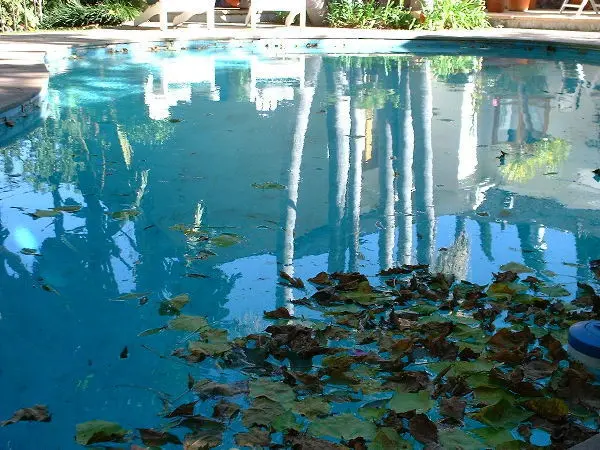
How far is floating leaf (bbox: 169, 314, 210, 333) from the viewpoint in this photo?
2900 mm

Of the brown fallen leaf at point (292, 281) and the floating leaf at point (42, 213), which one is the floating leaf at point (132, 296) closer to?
the brown fallen leaf at point (292, 281)

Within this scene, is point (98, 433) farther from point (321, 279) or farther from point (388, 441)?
point (321, 279)

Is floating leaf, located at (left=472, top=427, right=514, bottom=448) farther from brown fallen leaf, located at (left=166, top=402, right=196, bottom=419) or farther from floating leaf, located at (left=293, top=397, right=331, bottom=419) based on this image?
brown fallen leaf, located at (left=166, top=402, right=196, bottom=419)

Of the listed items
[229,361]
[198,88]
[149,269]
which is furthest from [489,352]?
[198,88]

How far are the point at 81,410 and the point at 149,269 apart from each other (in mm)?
1221

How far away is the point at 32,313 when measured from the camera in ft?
10.1

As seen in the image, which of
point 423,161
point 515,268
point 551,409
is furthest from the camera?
point 423,161

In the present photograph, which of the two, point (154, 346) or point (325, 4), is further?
point (325, 4)

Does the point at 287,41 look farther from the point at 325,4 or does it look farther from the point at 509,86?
the point at 509,86

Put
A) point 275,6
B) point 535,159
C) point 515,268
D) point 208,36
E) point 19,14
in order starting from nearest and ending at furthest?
point 515,268, point 535,159, point 208,36, point 19,14, point 275,6

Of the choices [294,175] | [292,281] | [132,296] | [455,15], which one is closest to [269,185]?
[294,175]

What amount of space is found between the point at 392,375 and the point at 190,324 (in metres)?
0.84

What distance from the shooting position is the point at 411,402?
232cm

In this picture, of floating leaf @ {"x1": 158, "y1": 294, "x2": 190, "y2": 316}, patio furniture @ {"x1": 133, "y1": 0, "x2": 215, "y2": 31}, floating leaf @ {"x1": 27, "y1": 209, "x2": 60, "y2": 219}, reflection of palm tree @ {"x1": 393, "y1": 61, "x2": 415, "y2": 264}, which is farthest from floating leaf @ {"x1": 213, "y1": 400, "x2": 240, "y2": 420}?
patio furniture @ {"x1": 133, "y1": 0, "x2": 215, "y2": 31}
